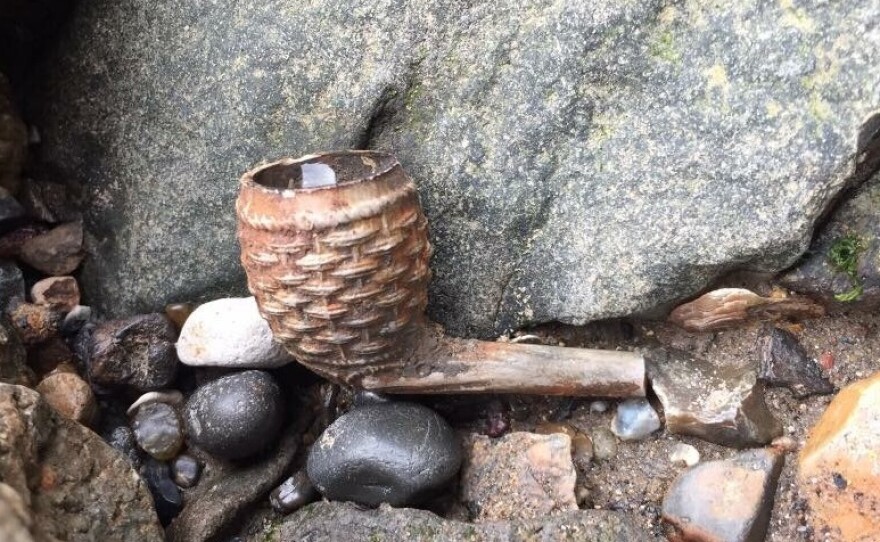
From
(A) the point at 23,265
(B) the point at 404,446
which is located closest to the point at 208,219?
(A) the point at 23,265

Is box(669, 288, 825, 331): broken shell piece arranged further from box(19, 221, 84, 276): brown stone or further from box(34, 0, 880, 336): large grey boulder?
box(19, 221, 84, 276): brown stone

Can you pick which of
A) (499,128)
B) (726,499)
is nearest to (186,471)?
(499,128)

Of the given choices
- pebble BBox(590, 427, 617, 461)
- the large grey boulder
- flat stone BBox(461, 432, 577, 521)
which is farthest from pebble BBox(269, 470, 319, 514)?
pebble BBox(590, 427, 617, 461)

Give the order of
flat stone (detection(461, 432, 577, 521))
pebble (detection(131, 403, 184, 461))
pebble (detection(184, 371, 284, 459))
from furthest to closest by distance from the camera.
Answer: pebble (detection(131, 403, 184, 461)) < pebble (detection(184, 371, 284, 459)) < flat stone (detection(461, 432, 577, 521))

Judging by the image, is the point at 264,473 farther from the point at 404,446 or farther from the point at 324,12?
the point at 324,12

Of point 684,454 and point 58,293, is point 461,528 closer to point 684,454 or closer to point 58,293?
point 684,454
